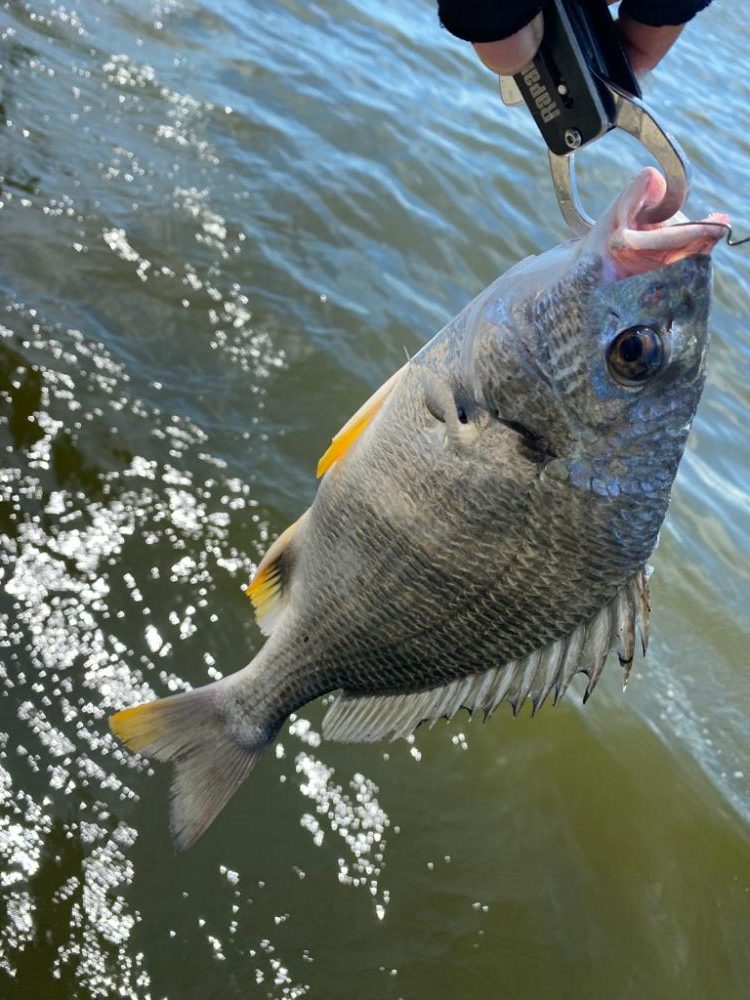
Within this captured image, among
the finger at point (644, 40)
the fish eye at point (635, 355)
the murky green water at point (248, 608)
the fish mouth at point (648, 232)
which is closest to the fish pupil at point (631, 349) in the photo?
the fish eye at point (635, 355)

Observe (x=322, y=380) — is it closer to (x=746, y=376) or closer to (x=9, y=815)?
(x=9, y=815)

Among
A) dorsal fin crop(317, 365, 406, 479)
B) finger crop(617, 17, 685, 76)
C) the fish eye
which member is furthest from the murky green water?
finger crop(617, 17, 685, 76)

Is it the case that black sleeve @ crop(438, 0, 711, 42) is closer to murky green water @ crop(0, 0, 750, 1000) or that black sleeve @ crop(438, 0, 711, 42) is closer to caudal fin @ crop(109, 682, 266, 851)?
caudal fin @ crop(109, 682, 266, 851)

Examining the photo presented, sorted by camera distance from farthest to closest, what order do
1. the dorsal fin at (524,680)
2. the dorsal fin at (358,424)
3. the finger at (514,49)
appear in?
the dorsal fin at (358,424) < the dorsal fin at (524,680) < the finger at (514,49)

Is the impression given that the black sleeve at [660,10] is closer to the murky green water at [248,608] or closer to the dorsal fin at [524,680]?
the dorsal fin at [524,680]

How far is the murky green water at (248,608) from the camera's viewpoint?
3.15m

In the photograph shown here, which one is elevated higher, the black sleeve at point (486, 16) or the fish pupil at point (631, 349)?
the black sleeve at point (486, 16)

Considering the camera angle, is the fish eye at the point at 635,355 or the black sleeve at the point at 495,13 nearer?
the black sleeve at the point at 495,13

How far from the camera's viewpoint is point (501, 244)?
21.1ft

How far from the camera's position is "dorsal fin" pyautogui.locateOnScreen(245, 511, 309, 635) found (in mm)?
2500

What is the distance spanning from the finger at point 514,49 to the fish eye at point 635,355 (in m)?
0.57

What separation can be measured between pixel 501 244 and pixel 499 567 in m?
4.83

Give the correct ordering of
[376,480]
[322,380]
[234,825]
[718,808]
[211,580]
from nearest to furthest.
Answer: [376,480] → [234,825] → [211,580] → [718,808] → [322,380]

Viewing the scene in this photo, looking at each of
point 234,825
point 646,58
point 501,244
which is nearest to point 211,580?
point 234,825
